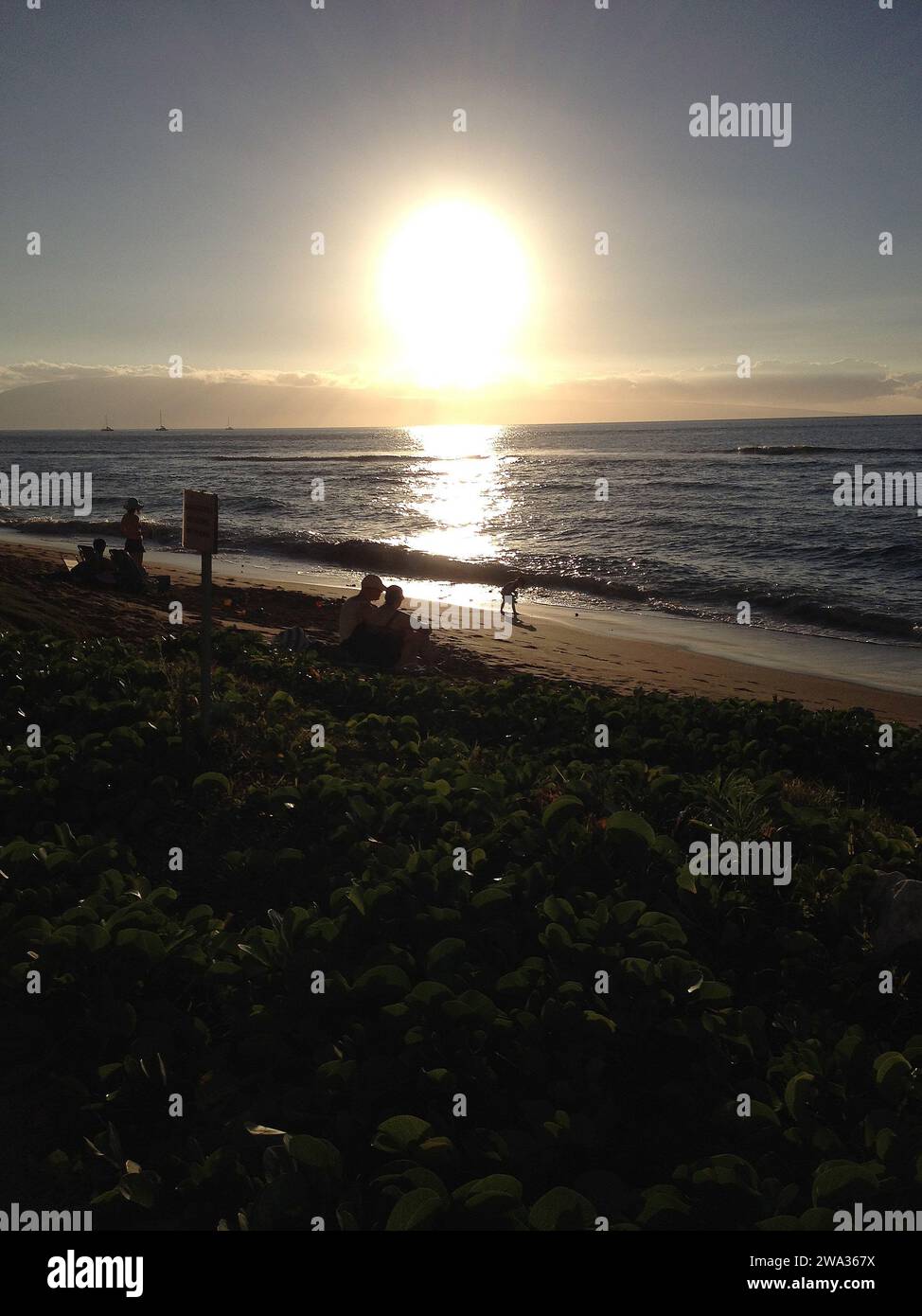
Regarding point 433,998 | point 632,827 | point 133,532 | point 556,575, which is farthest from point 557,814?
point 556,575

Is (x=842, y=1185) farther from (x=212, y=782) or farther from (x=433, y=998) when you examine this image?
(x=212, y=782)

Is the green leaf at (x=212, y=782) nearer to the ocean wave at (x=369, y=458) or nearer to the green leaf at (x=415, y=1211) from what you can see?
the green leaf at (x=415, y=1211)

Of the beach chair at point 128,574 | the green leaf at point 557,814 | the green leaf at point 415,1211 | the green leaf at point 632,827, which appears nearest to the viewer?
the green leaf at point 415,1211

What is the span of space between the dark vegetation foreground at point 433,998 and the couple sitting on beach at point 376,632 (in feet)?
14.5

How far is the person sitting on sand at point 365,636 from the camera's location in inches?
438

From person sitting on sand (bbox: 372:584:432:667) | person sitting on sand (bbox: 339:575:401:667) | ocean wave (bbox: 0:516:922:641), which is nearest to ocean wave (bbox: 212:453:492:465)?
ocean wave (bbox: 0:516:922:641)

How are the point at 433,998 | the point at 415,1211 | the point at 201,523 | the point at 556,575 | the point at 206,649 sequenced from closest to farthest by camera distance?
1. the point at 415,1211
2. the point at 433,998
3. the point at 201,523
4. the point at 206,649
5. the point at 556,575

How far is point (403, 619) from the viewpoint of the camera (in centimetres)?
1153

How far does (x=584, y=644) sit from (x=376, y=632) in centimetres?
628

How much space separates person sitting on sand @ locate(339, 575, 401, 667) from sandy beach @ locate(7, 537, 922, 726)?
128 cm

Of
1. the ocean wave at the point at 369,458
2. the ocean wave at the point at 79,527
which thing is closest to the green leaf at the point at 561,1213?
the ocean wave at the point at 79,527

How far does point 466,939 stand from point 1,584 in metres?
11.5

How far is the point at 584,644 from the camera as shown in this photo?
54.1ft

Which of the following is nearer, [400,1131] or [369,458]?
[400,1131]
